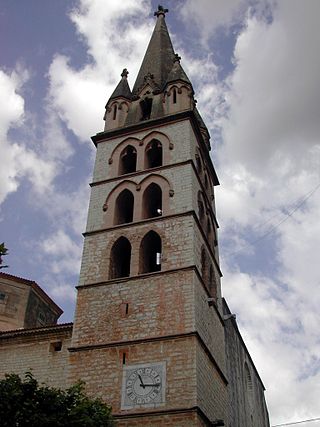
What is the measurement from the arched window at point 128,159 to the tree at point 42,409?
1007cm

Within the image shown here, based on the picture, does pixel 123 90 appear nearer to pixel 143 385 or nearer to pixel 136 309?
pixel 136 309

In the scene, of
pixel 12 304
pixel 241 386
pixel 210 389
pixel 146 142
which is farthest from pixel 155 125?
pixel 12 304

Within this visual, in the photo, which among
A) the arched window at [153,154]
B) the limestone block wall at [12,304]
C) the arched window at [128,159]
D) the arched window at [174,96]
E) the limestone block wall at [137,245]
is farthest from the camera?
the limestone block wall at [12,304]

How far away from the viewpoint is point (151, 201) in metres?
18.5

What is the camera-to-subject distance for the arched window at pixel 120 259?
1649cm

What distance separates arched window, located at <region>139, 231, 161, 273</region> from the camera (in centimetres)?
1630

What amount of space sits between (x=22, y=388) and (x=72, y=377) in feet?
12.3

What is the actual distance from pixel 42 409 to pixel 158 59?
680 inches

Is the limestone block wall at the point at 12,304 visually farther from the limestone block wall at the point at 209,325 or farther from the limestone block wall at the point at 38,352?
the limestone block wall at the point at 209,325

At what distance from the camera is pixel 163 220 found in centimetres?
1664

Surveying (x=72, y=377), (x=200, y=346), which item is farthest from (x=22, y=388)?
(x=200, y=346)

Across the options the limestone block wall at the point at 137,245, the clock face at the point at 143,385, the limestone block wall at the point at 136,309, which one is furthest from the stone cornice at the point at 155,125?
the clock face at the point at 143,385

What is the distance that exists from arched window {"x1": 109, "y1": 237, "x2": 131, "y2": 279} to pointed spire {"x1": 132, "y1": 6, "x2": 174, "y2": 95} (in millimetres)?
7797

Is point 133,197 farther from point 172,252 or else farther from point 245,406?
point 245,406
